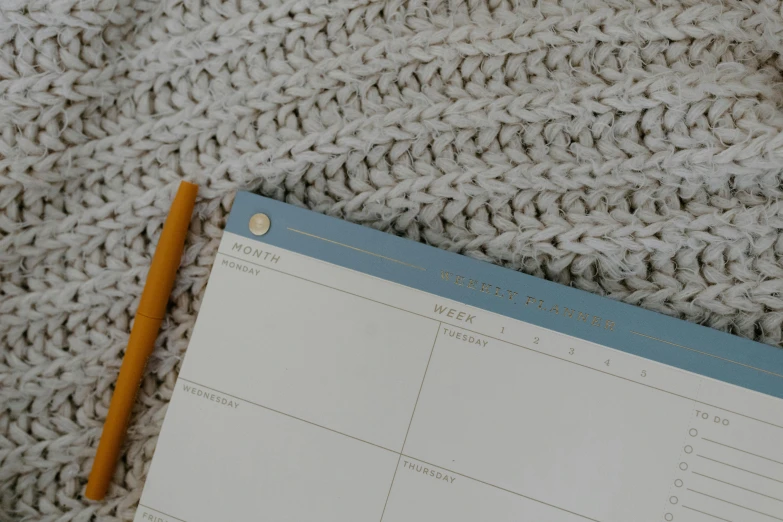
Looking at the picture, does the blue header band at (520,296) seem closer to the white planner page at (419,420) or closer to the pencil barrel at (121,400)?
the white planner page at (419,420)

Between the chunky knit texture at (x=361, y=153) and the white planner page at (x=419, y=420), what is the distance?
49mm

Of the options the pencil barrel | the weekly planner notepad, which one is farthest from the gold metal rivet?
the pencil barrel

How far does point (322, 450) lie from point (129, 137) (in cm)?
31

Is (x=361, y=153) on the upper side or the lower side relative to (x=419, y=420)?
upper

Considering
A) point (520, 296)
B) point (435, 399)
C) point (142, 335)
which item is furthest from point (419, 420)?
point (142, 335)

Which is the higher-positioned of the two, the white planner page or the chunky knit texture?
the chunky knit texture

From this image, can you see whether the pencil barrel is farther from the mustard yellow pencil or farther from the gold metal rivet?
the gold metal rivet

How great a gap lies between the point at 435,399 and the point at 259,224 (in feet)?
0.64

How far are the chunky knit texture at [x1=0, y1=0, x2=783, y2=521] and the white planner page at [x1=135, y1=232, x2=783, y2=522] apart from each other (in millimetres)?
49

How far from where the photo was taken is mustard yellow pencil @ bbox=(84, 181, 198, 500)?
1.69ft

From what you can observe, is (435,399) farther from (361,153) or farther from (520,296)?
(361,153)

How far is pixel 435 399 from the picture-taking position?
0.48 metres

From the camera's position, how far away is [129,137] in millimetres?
541

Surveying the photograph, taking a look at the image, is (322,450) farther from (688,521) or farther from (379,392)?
(688,521)
